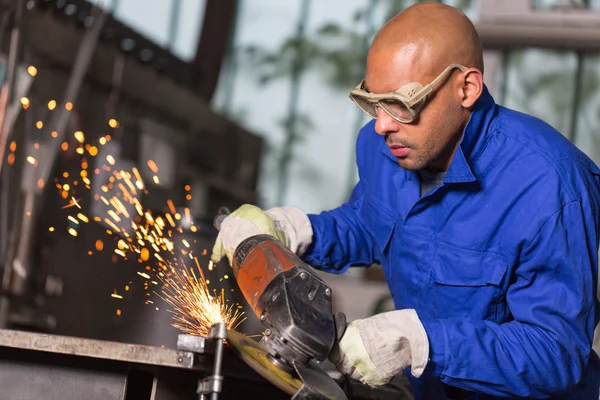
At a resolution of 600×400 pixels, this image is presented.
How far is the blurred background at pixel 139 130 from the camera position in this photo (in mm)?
4352

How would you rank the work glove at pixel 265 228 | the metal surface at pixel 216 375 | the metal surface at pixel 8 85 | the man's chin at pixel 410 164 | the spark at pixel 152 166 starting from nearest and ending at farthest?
1. the metal surface at pixel 216 375
2. the man's chin at pixel 410 164
3. the work glove at pixel 265 228
4. the metal surface at pixel 8 85
5. the spark at pixel 152 166

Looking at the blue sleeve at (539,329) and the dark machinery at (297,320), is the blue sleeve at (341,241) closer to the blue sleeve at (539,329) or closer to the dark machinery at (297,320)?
the dark machinery at (297,320)

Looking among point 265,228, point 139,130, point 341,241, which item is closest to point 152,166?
point 139,130

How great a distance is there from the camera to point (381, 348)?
1.84 metres

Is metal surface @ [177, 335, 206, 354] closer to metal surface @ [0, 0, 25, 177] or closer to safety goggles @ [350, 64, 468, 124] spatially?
safety goggles @ [350, 64, 468, 124]

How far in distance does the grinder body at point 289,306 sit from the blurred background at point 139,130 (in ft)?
3.87

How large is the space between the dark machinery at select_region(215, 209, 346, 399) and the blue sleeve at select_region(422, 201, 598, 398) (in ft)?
0.73

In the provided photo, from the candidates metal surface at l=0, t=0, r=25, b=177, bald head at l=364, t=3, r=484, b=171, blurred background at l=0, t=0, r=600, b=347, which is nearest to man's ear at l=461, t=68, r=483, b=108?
bald head at l=364, t=3, r=484, b=171

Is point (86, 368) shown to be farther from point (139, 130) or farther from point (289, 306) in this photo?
point (139, 130)

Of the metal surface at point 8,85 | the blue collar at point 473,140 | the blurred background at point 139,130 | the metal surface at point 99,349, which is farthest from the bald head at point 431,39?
the metal surface at point 8,85

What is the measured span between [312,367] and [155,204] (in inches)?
141

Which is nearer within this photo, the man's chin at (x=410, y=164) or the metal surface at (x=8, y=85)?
the man's chin at (x=410, y=164)

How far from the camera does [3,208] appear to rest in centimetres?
423

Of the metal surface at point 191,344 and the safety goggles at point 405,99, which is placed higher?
the safety goggles at point 405,99
